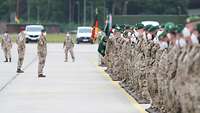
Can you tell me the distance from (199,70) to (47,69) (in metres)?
20.2

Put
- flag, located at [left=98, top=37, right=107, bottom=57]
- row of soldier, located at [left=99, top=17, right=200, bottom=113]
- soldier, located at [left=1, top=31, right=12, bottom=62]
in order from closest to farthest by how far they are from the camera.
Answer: row of soldier, located at [left=99, top=17, right=200, bottom=113] → flag, located at [left=98, top=37, right=107, bottom=57] → soldier, located at [left=1, top=31, right=12, bottom=62]

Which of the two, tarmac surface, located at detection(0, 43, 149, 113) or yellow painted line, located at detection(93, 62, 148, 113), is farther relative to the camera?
tarmac surface, located at detection(0, 43, 149, 113)

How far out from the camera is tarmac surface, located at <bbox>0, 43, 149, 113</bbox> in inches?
613

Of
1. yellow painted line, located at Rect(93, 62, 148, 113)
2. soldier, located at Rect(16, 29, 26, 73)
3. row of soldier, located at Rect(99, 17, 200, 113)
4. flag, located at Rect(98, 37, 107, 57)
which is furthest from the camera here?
flag, located at Rect(98, 37, 107, 57)

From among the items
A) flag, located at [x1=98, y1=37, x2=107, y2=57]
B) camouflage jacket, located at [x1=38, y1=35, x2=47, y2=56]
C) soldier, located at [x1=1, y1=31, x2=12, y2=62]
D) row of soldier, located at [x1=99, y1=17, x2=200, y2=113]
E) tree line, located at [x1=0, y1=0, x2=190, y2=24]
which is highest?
row of soldier, located at [x1=99, y1=17, x2=200, y2=113]

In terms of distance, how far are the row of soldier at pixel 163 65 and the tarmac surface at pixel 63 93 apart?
21.1 inches

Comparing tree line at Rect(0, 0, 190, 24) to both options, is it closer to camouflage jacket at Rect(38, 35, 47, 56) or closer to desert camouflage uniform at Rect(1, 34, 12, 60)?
desert camouflage uniform at Rect(1, 34, 12, 60)

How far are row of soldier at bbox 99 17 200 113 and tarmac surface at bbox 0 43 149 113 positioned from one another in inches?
21.1

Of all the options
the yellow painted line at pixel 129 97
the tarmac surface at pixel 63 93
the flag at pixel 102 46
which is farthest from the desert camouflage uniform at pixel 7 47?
the yellow painted line at pixel 129 97

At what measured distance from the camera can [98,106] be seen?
52.5 ft

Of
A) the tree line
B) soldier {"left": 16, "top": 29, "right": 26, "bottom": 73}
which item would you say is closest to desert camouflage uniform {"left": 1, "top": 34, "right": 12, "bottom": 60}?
soldier {"left": 16, "top": 29, "right": 26, "bottom": 73}

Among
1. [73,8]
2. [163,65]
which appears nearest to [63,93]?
[163,65]

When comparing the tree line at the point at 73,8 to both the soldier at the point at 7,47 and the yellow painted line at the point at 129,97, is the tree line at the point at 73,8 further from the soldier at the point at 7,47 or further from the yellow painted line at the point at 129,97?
the yellow painted line at the point at 129,97

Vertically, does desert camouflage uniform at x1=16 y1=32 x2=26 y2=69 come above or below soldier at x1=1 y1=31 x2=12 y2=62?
above
